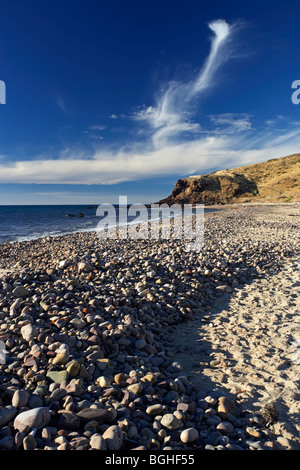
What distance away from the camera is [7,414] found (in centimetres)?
203

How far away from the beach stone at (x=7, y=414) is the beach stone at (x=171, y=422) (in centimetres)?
126

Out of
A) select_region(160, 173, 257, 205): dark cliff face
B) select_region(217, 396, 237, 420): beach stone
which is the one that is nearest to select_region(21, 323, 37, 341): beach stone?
select_region(217, 396, 237, 420): beach stone

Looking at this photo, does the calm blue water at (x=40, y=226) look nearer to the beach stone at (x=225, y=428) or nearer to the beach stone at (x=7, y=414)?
the beach stone at (x=7, y=414)

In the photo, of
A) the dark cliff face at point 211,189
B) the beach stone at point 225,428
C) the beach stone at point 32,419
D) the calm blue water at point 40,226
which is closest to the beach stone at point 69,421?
the beach stone at point 32,419

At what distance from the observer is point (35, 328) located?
326 cm

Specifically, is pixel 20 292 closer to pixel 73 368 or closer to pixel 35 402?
pixel 73 368

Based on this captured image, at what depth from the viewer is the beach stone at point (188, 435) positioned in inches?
79.9

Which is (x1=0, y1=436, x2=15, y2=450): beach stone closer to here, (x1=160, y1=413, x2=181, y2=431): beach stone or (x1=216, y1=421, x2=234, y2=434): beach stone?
(x1=160, y1=413, x2=181, y2=431): beach stone

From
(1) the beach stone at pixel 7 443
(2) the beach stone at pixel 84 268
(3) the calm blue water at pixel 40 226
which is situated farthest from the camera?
(3) the calm blue water at pixel 40 226

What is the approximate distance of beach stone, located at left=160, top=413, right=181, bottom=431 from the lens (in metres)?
2.12

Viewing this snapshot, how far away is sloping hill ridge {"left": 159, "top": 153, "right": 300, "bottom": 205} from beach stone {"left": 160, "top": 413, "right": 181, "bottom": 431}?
6279cm

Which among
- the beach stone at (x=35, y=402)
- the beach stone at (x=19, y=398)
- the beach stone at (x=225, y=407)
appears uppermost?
the beach stone at (x=19, y=398)
